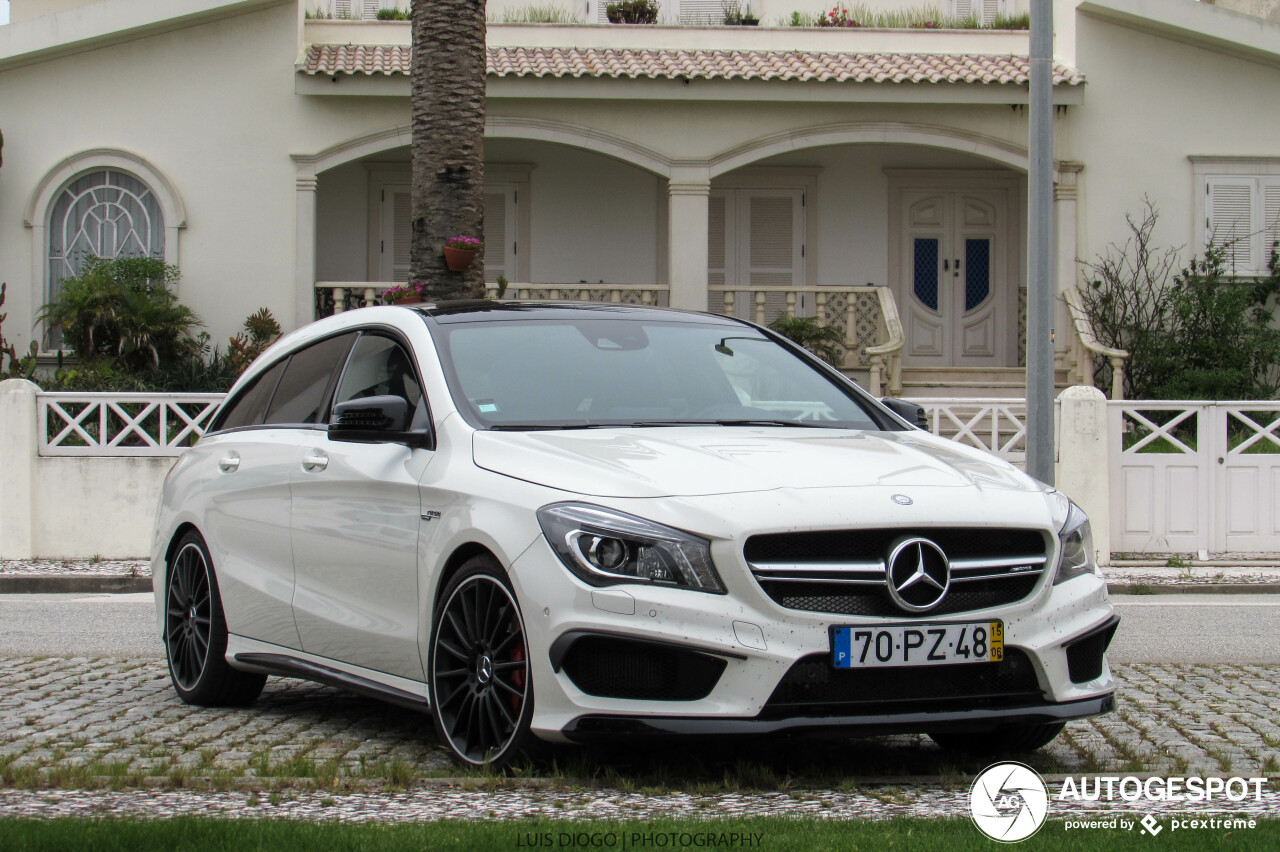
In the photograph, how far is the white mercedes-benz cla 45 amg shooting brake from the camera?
14.5 feet

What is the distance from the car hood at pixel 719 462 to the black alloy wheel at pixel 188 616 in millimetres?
2195

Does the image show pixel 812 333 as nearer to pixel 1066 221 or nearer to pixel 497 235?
pixel 1066 221

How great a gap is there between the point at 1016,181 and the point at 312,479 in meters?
20.1

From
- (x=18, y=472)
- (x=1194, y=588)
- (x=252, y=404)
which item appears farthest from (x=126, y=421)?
(x=1194, y=588)

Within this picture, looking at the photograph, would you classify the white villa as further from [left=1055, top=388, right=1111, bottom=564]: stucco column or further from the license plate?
the license plate

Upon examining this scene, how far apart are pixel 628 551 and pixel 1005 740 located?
5.60ft

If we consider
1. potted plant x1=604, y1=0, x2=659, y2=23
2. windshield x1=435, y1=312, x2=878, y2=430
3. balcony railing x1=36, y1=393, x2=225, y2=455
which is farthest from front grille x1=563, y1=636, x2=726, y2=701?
potted plant x1=604, y1=0, x2=659, y2=23

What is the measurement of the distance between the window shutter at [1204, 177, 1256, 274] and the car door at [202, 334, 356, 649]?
1787 cm

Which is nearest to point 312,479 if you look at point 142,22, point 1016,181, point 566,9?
point 142,22

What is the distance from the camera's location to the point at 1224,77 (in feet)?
71.7

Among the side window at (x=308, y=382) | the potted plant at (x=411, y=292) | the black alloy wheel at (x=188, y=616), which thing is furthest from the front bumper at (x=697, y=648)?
the potted plant at (x=411, y=292)

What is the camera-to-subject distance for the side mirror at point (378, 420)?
535 centimetres

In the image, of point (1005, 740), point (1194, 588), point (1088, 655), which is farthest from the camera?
point (1194, 588)

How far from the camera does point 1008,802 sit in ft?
14.3
